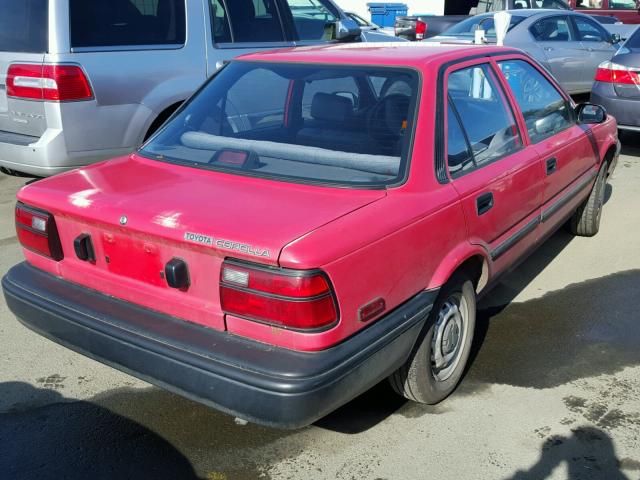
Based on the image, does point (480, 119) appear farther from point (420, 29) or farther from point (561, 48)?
point (420, 29)

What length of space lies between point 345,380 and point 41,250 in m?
1.49

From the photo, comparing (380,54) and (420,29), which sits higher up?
(380,54)

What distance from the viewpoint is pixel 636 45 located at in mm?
8055

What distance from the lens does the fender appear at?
9.50 feet

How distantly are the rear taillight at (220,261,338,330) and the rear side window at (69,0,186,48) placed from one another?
348 cm

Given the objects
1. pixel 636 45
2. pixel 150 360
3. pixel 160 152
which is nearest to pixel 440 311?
pixel 150 360

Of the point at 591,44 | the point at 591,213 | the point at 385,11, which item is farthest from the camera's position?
the point at 385,11

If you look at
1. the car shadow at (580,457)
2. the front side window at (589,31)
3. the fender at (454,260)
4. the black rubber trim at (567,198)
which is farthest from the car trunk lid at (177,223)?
the front side window at (589,31)

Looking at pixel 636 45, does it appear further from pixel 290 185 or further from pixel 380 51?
pixel 290 185

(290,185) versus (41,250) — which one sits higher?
(290,185)

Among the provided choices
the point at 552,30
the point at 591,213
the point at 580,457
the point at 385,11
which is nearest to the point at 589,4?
the point at 385,11

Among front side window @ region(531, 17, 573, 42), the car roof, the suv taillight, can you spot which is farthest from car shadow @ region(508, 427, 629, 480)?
the suv taillight

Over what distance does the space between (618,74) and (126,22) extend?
528 cm

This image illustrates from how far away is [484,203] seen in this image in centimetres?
324
